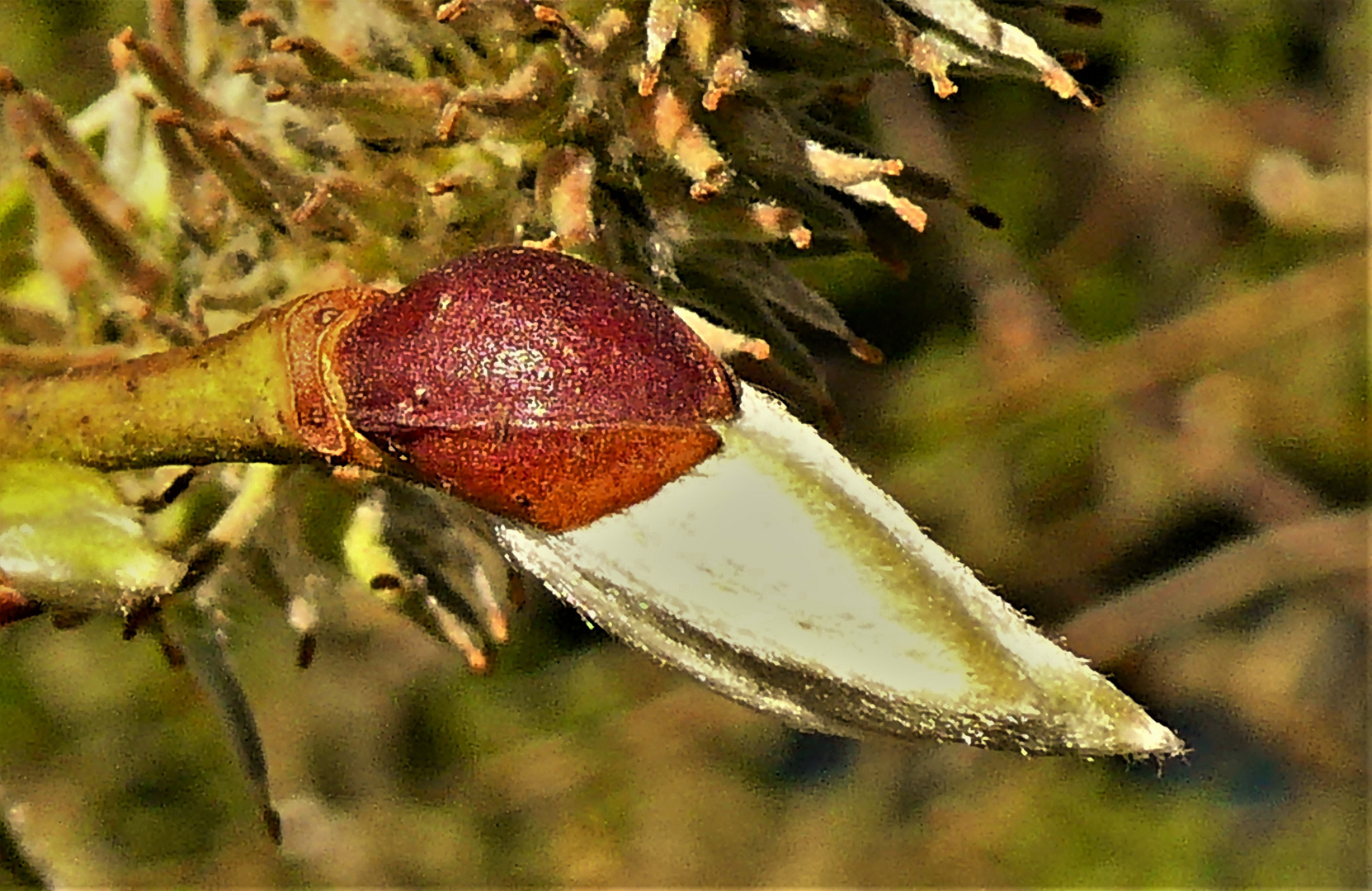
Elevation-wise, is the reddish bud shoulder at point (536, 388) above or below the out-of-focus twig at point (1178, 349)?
above

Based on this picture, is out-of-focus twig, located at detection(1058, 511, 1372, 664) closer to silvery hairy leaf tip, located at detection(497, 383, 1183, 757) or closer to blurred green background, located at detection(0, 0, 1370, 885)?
blurred green background, located at detection(0, 0, 1370, 885)

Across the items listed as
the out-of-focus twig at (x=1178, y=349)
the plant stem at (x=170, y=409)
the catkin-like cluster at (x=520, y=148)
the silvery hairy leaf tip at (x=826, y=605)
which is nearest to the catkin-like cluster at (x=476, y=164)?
the catkin-like cluster at (x=520, y=148)

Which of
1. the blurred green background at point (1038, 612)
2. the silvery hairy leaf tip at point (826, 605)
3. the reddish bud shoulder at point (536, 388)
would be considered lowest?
the blurred green background at point (1038, 612)

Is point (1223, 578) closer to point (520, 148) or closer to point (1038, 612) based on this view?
point (1038, 612)

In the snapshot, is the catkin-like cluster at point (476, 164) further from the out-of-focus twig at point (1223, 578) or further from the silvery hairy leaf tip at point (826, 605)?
the out-of-focus twig at point (1223, 578)

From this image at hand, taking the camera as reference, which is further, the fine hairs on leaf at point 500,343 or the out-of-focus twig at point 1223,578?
the out-of-focus twig at point 1223,578

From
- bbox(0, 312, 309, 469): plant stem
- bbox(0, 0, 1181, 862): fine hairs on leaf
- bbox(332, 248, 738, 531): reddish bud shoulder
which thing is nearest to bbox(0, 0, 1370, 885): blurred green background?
bbox(0, 0, 1181, 862): fine hairs on leaf

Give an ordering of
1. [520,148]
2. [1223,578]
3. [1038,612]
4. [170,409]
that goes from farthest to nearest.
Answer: [1038,612], [1223,578], [520,148], [170,409]

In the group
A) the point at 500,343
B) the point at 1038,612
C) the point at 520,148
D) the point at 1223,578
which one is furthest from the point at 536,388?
the point at 1038,612

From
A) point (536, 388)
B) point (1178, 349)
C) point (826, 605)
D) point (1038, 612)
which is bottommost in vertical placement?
point (1038, 612)
